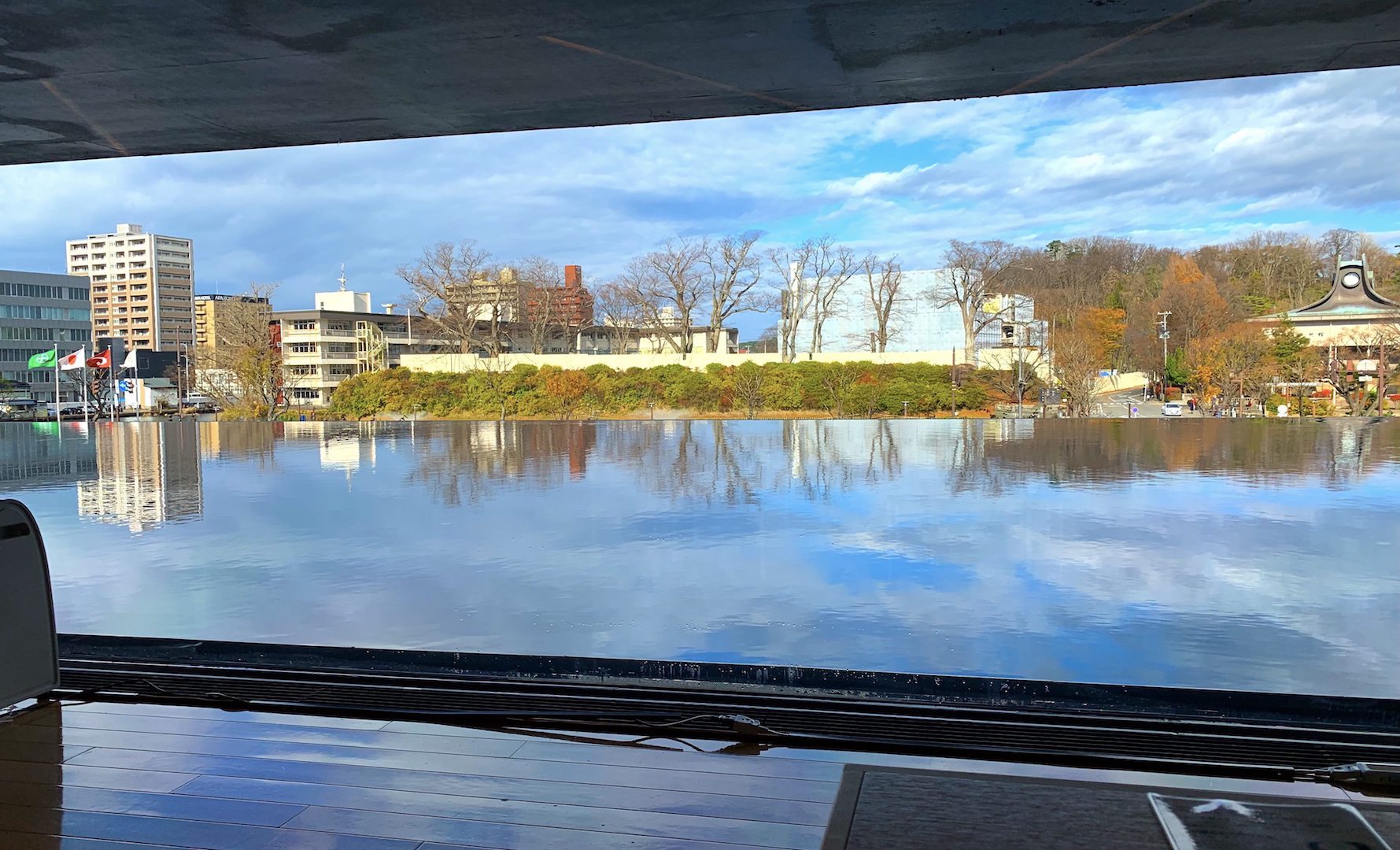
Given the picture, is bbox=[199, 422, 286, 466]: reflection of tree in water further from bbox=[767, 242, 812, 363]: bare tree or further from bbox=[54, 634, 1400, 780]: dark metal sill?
bbox=[767, 242, 812, 363]: bare tree

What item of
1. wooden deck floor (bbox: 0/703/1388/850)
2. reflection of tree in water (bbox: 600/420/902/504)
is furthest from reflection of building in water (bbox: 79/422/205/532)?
wooden deck floor (bbox: 0/703/1388/850)

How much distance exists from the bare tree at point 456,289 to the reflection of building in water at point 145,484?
9.37 meters

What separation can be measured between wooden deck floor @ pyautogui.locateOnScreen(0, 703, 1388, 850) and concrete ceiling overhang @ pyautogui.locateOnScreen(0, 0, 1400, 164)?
1542 millimetres

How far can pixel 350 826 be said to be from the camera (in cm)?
171

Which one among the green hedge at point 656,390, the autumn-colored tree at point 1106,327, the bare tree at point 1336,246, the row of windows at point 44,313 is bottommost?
the green hedge at point 656,390

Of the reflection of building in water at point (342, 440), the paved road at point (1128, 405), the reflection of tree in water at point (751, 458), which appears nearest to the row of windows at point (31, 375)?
the reflection of building in water at point (342, 440)

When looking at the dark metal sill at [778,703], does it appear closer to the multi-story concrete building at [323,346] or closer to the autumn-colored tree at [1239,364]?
the autumn-colored tree at [1239,364]

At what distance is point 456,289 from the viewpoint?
2727 cm

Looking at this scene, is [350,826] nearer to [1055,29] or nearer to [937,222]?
[1055,29]

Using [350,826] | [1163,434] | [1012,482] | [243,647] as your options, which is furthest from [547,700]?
[1163,434]

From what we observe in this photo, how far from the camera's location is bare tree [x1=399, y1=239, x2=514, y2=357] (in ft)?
88.3

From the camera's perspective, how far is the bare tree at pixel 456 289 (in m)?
26.9

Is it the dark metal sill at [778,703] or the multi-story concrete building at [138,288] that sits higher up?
the multi-story concrete building at [138,288]

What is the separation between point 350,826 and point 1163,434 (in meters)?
16.2
